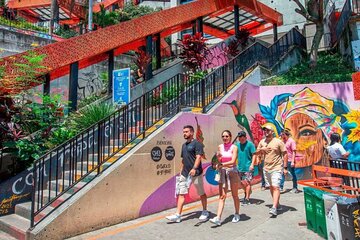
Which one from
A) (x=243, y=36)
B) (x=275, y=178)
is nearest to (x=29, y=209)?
(x=275, y=178)

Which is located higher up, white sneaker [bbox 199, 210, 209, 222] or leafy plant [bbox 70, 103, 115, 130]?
leafy plant [bbox 70, 103, 115, 130]

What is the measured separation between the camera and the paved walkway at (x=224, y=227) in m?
4.90

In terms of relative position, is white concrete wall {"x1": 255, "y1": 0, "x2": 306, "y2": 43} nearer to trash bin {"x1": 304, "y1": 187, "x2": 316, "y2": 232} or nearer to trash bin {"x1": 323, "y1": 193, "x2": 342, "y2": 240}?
trash bin {"x1": 304, "y1": 187, "x2": 316, "y2": 232}

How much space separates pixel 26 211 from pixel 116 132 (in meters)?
2.96

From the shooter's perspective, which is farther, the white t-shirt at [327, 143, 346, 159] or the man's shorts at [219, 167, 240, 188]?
the white t-shirt at [327, 143, 346, 159]

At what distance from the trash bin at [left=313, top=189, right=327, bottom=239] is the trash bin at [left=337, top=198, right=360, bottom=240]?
507mm

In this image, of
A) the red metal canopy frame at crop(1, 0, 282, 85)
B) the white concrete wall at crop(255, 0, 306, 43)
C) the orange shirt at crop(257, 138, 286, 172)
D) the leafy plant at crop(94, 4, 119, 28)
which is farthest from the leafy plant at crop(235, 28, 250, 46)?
the leafy plant at crop(94, 4, 119, 28)

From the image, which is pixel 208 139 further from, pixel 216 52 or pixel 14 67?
pixel 216 52

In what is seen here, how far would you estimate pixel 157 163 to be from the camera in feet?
21.6

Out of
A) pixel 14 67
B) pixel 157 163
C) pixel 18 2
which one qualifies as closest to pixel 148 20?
pixel 14 67

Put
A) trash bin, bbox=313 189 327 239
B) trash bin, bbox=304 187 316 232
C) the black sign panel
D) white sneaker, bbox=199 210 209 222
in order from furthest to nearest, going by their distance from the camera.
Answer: the black sign panel → white sneaker, bbox=199 210 209 222 → trash bin, bbox=304 187 316 232 → trash bin, bbox=313 189 327 239

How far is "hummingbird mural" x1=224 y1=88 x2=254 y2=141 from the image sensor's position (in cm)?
934

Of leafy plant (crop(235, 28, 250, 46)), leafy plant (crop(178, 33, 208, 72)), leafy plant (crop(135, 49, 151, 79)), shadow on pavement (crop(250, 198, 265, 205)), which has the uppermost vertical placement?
leafy plant (crop(235, 28, 250, 46))

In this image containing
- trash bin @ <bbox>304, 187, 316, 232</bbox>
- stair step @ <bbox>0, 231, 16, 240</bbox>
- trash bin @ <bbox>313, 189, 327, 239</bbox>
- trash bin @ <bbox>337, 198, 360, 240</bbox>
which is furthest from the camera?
stair step @ <bbox>0, 231, 16, 240</bbox>
